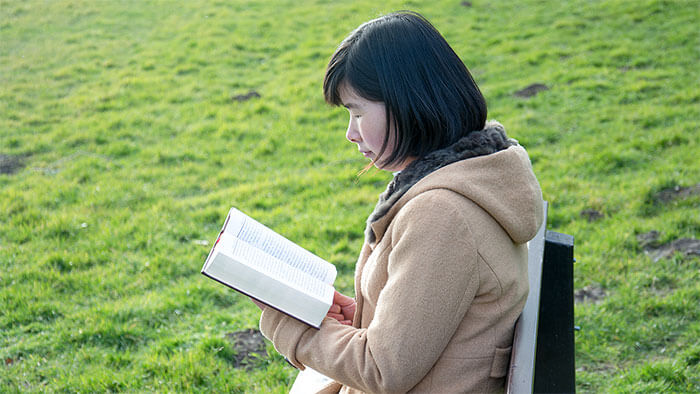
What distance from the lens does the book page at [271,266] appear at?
1920 millimetres

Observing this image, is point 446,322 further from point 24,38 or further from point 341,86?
point 24,38

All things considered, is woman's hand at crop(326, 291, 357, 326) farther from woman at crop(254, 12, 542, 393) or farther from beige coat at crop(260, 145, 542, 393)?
beige coat at crop(260, 145, 542, 393)

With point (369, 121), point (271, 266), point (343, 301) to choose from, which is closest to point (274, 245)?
point (271, 266)

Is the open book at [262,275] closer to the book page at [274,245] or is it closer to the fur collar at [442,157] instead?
the book page at [274,245]

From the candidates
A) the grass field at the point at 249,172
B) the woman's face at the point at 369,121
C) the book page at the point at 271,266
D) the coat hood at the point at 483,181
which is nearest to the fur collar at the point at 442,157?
the coat hood at the point at 483,181

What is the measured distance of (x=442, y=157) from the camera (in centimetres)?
188

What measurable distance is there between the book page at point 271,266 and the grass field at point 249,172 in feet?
4.94

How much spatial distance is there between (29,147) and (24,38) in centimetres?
551

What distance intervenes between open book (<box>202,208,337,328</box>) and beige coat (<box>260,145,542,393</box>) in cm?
11

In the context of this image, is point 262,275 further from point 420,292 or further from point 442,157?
point 442,157

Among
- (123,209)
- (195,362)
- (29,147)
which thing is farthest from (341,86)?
(29,147)

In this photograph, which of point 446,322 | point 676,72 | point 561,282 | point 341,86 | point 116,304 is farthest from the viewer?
point 676,72

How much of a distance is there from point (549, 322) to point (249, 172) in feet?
15.2

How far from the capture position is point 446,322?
166cm
